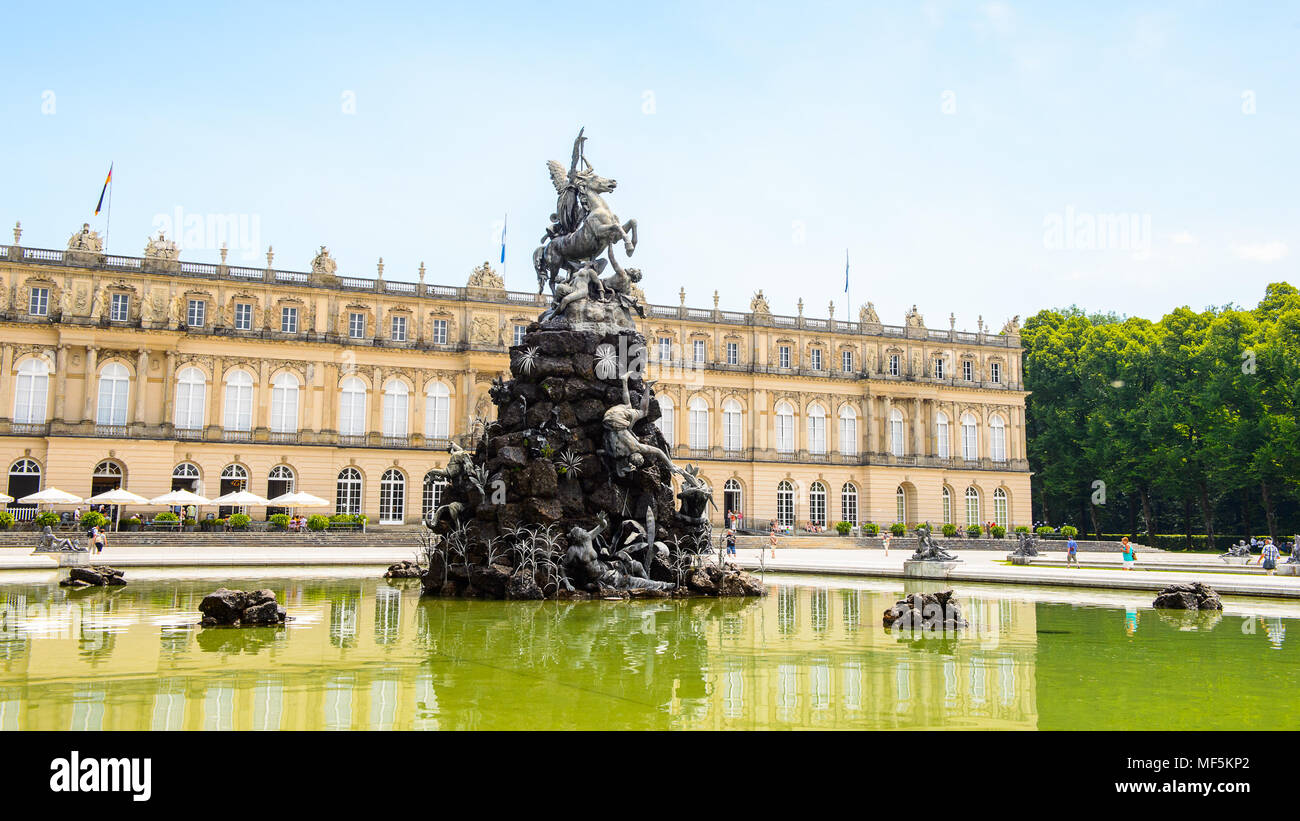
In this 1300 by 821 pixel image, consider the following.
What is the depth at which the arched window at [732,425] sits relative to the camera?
197 ft

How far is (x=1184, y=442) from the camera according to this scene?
52531 mm

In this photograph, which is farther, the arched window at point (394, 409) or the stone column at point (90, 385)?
the arched window at point (394, 409)

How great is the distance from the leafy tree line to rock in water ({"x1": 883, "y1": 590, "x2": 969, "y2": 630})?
134 ft

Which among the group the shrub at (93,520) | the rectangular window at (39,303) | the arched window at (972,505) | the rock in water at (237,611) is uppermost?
the rectangular window at (39,303)

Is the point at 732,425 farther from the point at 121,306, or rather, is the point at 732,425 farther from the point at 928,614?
the point at 928,614

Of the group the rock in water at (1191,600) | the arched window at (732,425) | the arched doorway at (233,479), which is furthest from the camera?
the arched window at (732,425)

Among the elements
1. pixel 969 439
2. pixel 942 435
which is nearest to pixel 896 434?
pixel 942 435

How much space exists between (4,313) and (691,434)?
3676cm

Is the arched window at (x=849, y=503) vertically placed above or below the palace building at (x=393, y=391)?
below

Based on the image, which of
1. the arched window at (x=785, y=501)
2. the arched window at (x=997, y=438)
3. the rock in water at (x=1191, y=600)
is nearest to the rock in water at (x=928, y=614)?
the rock in water at (x=1191, y=600)

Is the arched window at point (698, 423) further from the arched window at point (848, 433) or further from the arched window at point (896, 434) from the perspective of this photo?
the arched window at point (896, 434)

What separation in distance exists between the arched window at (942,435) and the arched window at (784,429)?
1004cm

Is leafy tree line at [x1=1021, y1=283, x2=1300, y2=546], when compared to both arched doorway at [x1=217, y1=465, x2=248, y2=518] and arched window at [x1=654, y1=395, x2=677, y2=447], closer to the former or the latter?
arched window at [x1=654, y1=395, x2=677, y2=447]

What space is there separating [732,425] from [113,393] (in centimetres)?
3440
